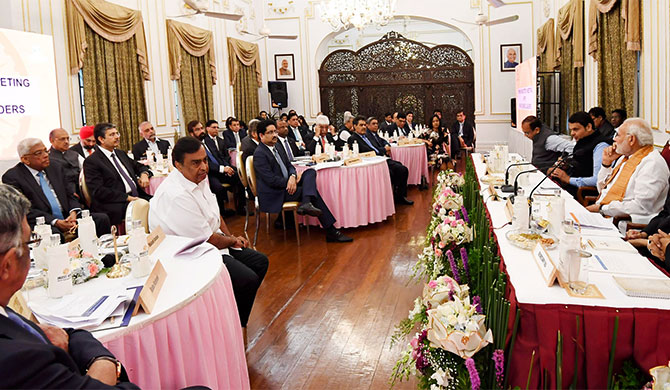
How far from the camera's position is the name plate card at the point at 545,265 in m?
2.02

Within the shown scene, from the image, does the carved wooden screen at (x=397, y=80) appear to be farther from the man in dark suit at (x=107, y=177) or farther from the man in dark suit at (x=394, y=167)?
the man in dark suit at (x=107, y=177)

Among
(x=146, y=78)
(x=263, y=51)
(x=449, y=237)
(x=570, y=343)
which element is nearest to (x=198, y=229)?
(x=449, y=237)

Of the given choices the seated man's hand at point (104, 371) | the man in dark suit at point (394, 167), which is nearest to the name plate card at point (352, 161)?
the man in dark suit at point (394, 167)

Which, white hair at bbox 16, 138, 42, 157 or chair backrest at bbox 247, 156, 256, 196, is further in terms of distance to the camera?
chair backrest at bbox 247, 156, 256, 196

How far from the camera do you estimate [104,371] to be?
146 centimetres

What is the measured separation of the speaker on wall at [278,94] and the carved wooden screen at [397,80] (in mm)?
1233

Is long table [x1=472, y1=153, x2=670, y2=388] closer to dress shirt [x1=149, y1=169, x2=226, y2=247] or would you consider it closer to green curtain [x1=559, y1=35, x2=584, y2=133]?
dress shirt [x1=149, y1=169, x2=226, y2=247]

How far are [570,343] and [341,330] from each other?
178cm

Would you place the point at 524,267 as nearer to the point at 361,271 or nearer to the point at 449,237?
the point at 449,237

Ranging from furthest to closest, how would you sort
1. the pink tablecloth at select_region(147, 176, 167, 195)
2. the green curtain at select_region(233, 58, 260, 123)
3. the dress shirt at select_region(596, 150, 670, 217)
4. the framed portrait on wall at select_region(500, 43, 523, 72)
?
the framed portrait on wall at select_region(500, 43, 523, 72)
the green curtain at select_region(233, 58, 260, 123)
the pink tablecloth at select_region(147, 176, 167, 195)
the dress shirt at select_region(596, 150, 670, 217)

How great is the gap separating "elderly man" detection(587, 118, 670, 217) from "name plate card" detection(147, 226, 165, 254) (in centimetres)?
300

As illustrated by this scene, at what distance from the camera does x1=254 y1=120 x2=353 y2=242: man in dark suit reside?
18.3 ft

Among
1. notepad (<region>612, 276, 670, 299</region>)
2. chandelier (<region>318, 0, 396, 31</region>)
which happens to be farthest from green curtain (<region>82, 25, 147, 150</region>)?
notepad (<region>612, 276, 670, 299</region>)

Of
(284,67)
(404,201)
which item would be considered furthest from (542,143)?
(284,67)
